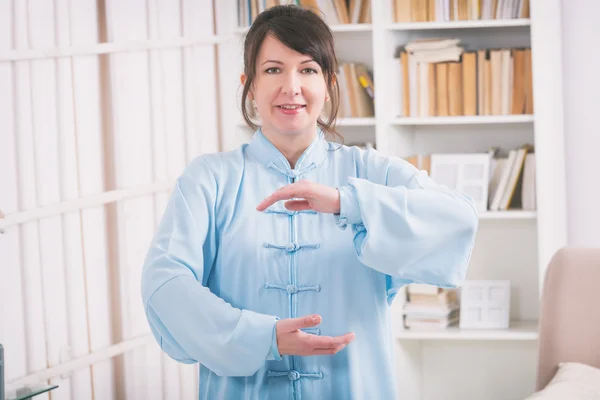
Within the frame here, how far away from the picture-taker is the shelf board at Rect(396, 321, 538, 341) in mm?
3361

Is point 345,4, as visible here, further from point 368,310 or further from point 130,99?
point 368,310

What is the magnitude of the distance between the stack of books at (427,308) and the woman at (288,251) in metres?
1.90

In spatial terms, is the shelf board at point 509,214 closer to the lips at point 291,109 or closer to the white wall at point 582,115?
the white wall at point 582,115

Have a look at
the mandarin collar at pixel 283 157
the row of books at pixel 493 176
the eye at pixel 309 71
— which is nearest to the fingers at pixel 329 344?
the mandarin collar at pixel 283 157

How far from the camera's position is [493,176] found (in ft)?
11.3

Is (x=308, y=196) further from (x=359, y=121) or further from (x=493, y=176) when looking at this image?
(x=493, y=176)

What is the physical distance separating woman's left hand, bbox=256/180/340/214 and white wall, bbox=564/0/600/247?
7.54ft

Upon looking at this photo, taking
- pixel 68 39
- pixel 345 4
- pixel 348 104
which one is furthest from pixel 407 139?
pixel 68 39

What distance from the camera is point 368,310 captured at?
155 centimetres

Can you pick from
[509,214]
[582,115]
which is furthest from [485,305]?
[582,115]

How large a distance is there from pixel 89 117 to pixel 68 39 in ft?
0.79

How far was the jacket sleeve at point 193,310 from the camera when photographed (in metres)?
1.43

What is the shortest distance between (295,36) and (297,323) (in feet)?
1.69

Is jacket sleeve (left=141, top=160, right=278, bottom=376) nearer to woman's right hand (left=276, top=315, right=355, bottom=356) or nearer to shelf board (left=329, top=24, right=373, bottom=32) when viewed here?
woman's right hand (left=276, top=315, right=355, bottom=356)
